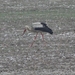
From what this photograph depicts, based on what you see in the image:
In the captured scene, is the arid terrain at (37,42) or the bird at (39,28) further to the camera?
the bird at (39,28)

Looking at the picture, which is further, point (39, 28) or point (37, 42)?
point (37, 42)

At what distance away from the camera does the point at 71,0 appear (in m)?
28.0

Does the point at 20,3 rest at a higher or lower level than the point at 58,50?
lower

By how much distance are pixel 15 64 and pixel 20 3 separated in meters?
13.9

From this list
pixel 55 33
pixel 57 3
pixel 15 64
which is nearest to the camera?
pixel 15 64

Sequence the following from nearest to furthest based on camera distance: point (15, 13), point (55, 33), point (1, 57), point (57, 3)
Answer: point (1, 57)
point (55, 33)
point (15, 13)
point (57, 3)

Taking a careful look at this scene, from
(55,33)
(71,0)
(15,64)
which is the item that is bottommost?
(71,0)

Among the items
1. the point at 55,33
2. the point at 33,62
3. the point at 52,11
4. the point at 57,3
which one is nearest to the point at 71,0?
the point at 57,3

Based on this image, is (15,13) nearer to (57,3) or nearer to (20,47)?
(57,3)

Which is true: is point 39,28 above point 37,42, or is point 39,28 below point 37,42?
above

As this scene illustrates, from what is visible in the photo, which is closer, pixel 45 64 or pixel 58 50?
pixel 45 64

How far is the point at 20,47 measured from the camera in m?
15.3

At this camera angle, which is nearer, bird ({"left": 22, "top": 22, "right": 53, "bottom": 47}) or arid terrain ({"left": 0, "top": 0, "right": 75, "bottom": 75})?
arid terrain ({"left": 0, "top": 0, "right": 75, "bottom": 75})

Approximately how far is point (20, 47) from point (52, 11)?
26.0 feet
